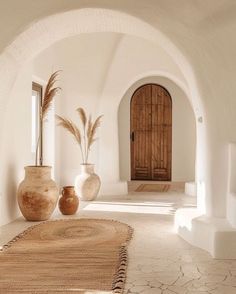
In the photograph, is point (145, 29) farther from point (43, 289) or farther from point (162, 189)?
point (162, 189)

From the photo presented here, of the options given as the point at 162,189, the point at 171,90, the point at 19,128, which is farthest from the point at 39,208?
the point at 171,90

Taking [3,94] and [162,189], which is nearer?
[3,94]

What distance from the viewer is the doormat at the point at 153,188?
8021mm

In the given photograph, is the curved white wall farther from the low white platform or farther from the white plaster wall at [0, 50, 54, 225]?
the white plaster wall at [0, 50, 54, 225]

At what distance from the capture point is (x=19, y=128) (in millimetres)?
5227

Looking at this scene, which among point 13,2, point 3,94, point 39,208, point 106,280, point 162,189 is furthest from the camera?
point 162,189

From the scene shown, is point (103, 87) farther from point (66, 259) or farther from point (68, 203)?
point (66, 259)

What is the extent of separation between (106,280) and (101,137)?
4.86 meters

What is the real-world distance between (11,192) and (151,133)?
5.42m

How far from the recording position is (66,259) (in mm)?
3396

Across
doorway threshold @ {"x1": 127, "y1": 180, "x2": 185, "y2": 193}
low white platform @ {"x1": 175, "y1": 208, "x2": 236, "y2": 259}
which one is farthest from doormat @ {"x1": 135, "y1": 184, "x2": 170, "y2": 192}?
low white platform @ {"x1": 175, "y1": 208, "x2": 236, "y2": 259}

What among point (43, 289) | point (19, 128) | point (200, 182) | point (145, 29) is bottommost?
point (43, 289)

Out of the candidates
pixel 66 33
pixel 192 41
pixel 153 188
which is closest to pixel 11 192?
pixel 66 33

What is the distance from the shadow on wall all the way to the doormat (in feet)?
10.9
